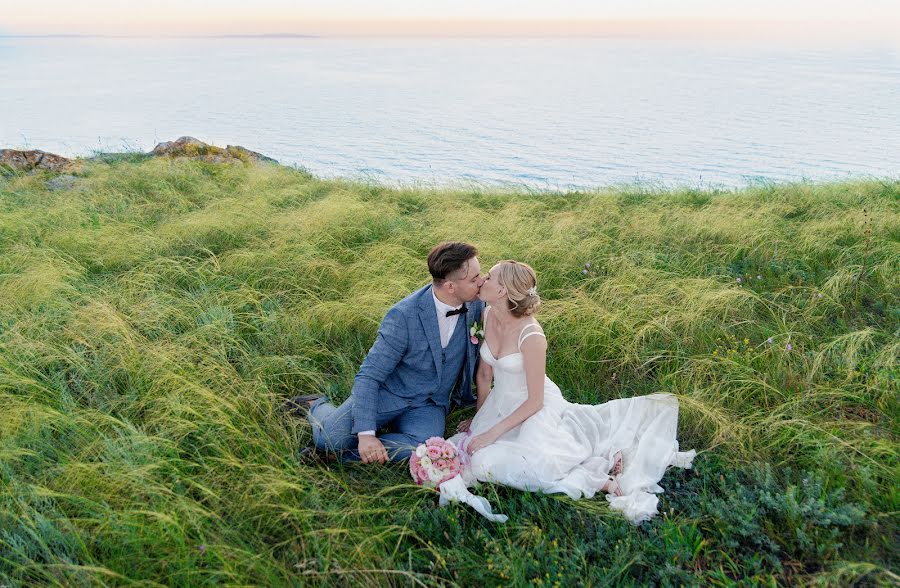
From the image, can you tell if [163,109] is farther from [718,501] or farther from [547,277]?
[718,501]

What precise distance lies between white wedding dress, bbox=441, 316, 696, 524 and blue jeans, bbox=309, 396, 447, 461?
21cm

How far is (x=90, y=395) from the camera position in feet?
13.1

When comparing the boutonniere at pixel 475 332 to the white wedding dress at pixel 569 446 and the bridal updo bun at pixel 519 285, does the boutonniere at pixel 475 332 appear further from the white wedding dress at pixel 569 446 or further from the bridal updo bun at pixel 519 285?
the bridal updo bun at pixel 519 285

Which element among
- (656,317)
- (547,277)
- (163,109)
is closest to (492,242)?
(547,277)

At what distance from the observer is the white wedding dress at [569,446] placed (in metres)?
3.48

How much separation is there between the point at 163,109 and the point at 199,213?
25.3 meters

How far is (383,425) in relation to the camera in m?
4.22

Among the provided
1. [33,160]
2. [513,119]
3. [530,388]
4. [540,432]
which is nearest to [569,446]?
[540,432]

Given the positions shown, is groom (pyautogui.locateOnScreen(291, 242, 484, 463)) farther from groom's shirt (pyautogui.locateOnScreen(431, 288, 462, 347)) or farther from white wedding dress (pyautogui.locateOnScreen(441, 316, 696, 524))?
white wedding dress (pyautogui.locateOnScreen(441, 316, 696, 524))

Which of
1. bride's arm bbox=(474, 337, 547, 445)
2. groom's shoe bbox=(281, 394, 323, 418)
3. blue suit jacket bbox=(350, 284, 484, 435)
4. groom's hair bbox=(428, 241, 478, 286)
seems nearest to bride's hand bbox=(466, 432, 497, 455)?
bride's arm bbox=(474, 337, 547, 445)

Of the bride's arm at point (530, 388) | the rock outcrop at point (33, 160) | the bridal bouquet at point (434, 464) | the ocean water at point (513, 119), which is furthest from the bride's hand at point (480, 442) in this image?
the rock outcrop at point (33, 160)

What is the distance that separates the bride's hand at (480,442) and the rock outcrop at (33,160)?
39.0ft

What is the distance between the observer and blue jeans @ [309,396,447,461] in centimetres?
390

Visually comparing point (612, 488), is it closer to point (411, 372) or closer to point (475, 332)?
point (475, 332)
